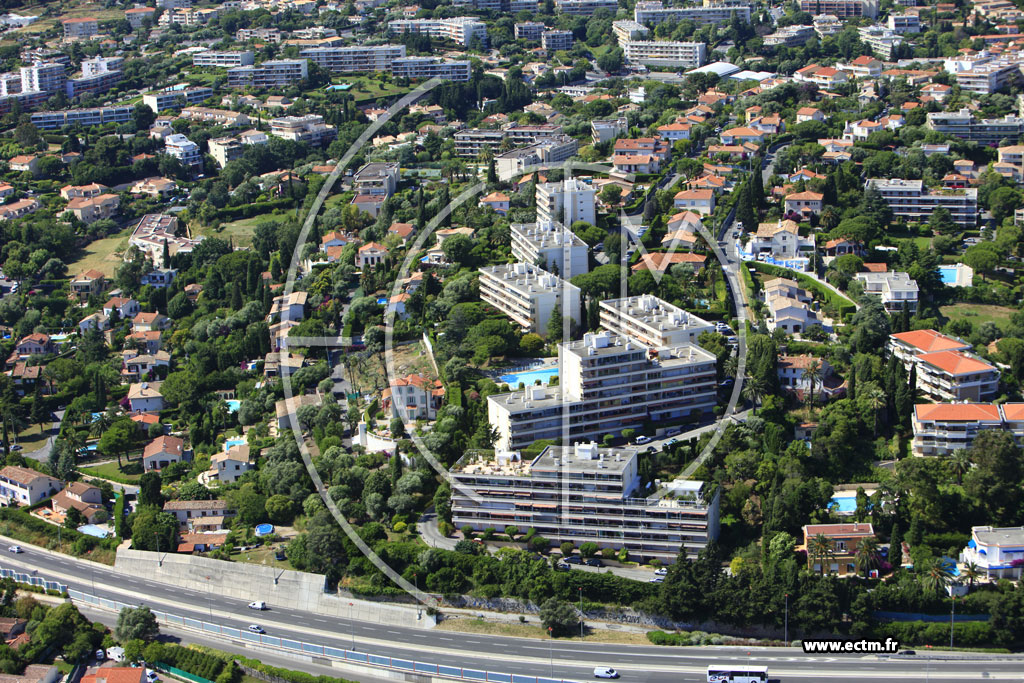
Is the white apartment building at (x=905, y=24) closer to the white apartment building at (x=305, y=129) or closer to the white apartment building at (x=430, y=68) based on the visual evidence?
the white apartment building at (x=430, y=68)

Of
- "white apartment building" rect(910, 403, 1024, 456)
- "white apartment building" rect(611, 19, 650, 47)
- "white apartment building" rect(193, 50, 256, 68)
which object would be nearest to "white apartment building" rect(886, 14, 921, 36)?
"white apartment building" rect(611, 19, 650, 47)

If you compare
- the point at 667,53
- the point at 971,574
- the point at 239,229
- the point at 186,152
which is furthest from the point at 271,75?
the point at 971,574

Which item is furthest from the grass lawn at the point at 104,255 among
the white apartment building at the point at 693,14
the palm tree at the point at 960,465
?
the white apartment building at the point at 693,14

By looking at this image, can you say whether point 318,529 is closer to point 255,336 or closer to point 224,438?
point 224,438

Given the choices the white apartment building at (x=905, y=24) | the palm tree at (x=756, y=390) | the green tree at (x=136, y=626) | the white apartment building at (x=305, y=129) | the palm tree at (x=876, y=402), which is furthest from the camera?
the white apartment building at (x=905, y=24)

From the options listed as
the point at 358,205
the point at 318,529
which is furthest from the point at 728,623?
the point at 358,205

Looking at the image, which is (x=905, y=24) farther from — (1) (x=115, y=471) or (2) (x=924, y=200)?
(1) (x=115, y=471)

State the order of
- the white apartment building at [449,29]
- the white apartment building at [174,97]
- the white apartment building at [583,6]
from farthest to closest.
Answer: the white apartment building at [583,6]
the white apartment building at [449,29]
the white apartment building at [174,97]
